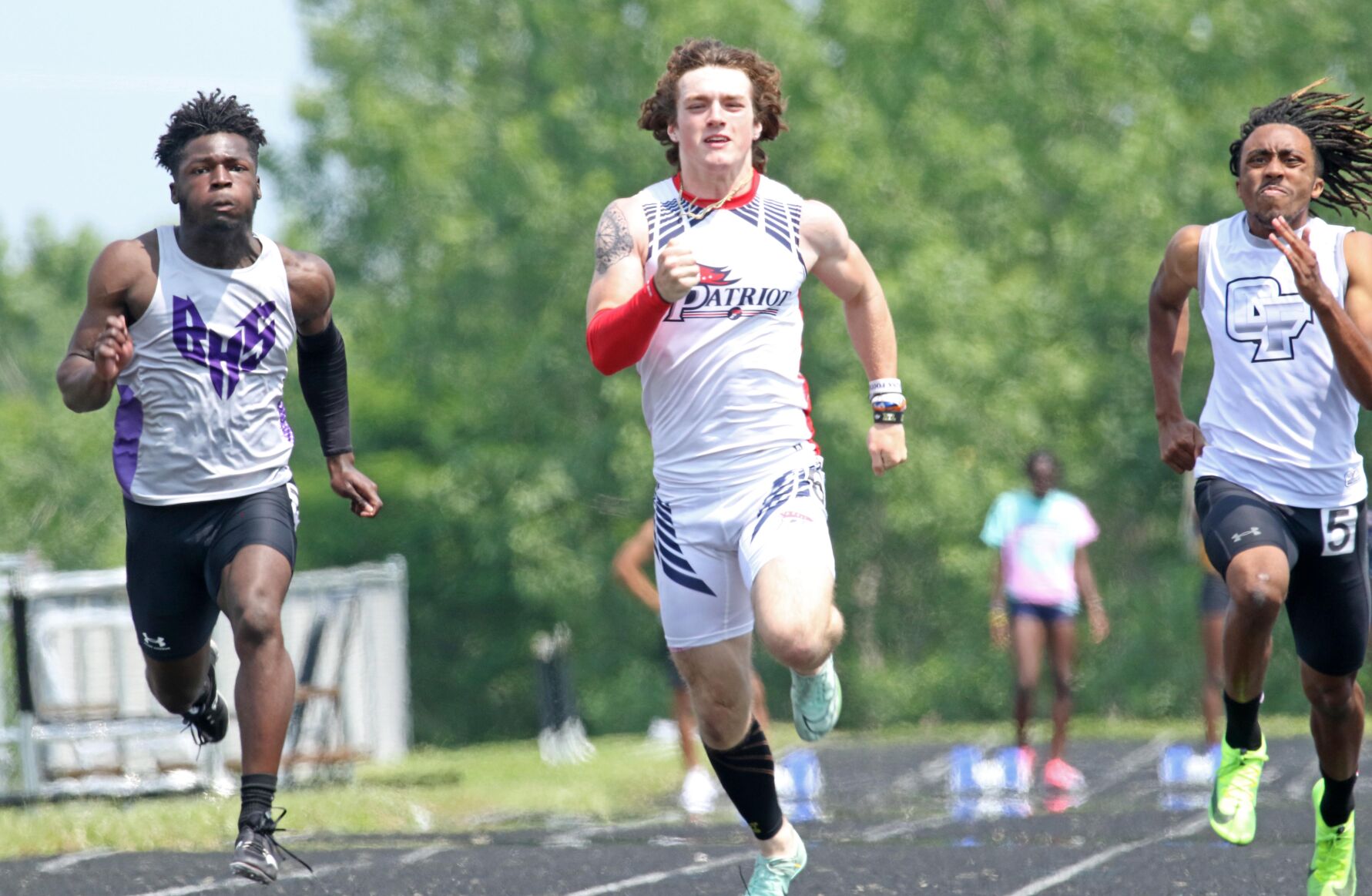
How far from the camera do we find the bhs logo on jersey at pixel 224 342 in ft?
22.2

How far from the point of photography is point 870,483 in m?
31.1

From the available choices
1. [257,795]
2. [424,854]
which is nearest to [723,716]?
[257,795]

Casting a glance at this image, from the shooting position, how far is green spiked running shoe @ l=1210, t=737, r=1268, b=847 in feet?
22.1

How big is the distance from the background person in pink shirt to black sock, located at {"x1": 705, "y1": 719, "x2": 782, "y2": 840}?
6.77m

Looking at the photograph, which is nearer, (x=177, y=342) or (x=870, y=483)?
(x=177, y=342)

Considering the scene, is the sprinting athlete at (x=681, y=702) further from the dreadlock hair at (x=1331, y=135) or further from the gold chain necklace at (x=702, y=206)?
the gold chain necklace at (x=702, y=206)

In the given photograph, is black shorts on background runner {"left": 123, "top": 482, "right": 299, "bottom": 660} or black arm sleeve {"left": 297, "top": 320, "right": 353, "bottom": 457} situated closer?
black shorts on background runner {"left": 123, "top": 482, "right": 299, "bottom": 660}

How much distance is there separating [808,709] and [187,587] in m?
2.27

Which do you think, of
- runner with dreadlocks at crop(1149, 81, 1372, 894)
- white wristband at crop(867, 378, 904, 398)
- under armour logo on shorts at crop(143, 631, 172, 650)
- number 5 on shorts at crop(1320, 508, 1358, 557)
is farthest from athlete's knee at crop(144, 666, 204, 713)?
number 5 on shorts at crop(1320, 508, 1358, 557)

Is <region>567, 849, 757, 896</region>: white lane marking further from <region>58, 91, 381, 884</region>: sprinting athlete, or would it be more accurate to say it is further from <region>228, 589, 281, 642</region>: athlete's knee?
<region>228, 589, 281, 642</region>: athlete's knee

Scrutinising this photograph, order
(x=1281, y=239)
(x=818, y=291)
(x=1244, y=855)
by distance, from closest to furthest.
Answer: (x=1281, y=239)
(x=1244, y=855)
(x=818, y=291)

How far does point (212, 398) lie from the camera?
6867 mm

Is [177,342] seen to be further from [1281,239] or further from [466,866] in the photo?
[1281,239]

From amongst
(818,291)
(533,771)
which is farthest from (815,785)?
(818,291)
